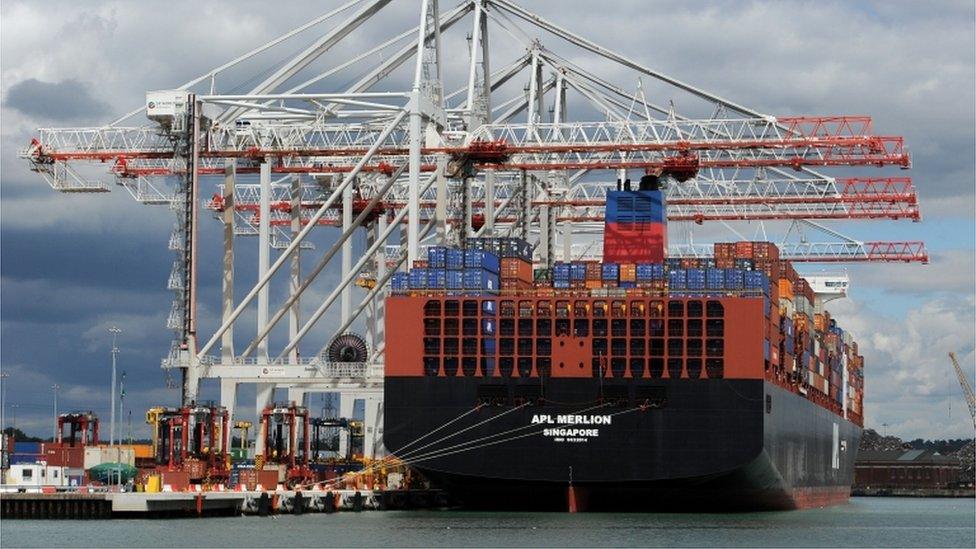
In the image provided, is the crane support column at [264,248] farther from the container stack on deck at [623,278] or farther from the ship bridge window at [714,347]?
the ship bridge window at [714,347]

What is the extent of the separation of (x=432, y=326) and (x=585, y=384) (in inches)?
236

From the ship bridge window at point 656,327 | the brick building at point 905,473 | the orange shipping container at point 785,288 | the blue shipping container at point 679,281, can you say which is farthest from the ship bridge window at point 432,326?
the brick building at point 905,473

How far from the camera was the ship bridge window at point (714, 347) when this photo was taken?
205 ft

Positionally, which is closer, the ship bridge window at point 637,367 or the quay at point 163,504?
the quay at point 163,504

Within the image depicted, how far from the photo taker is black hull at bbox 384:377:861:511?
6084 cm

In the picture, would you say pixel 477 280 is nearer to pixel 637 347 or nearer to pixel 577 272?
pixel 577 272

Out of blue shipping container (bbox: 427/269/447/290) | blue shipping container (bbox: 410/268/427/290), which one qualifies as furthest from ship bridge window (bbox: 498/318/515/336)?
blue shipping container (bbox: 410/268/427/290)

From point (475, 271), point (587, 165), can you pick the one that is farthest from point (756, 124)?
point (475, 271)

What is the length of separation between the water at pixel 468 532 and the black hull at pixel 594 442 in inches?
38.7

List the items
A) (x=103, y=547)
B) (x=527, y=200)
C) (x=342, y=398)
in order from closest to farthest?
(x=103, y=547) → (x=527, y=200) → (x=342, y=398)

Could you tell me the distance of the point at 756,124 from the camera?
6800 cm

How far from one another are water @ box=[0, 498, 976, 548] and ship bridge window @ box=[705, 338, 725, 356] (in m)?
5.76

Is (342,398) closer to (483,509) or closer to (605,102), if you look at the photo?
(605,102)

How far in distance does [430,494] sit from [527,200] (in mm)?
15130
